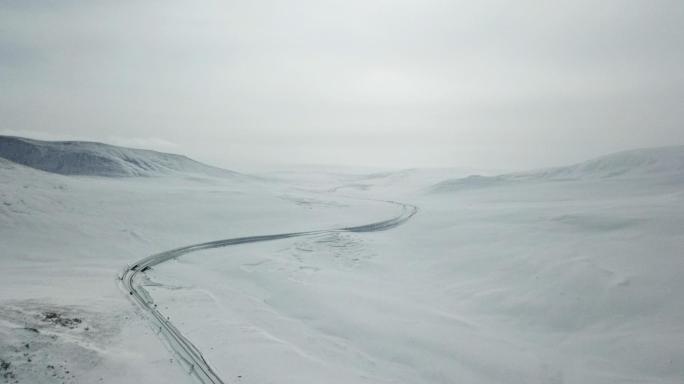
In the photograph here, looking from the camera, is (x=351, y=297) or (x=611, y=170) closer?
(x=351, y=297)

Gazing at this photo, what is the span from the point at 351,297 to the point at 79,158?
74.2m

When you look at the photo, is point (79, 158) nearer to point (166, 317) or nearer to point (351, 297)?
point (166, 317)

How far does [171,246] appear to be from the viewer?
24.0m

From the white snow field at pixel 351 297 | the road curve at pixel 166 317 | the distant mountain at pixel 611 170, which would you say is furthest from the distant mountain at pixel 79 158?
the distant mountain at pixel 611 170

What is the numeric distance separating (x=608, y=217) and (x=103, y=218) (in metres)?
33.0

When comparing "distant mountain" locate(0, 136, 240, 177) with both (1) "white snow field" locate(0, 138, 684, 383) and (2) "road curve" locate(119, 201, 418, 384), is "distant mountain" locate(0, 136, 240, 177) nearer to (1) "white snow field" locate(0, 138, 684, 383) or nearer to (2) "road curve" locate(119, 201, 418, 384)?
(1) "white snow field" locate(0, 138, 684, 383)

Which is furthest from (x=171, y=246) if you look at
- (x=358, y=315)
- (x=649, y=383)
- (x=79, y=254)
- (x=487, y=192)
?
(x=487, y=192)

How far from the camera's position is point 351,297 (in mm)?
16125

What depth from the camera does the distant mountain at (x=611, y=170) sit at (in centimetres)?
5300

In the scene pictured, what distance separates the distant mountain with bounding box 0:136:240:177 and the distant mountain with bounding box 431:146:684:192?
2136 inches

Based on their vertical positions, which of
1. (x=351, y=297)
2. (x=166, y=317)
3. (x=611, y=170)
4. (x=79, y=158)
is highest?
(x=79, y=158)

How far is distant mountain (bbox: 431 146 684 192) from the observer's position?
5300cm

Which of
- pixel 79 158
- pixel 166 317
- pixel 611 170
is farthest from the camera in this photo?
pixel 79 158

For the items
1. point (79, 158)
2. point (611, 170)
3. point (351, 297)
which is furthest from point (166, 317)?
point (79, 158)
